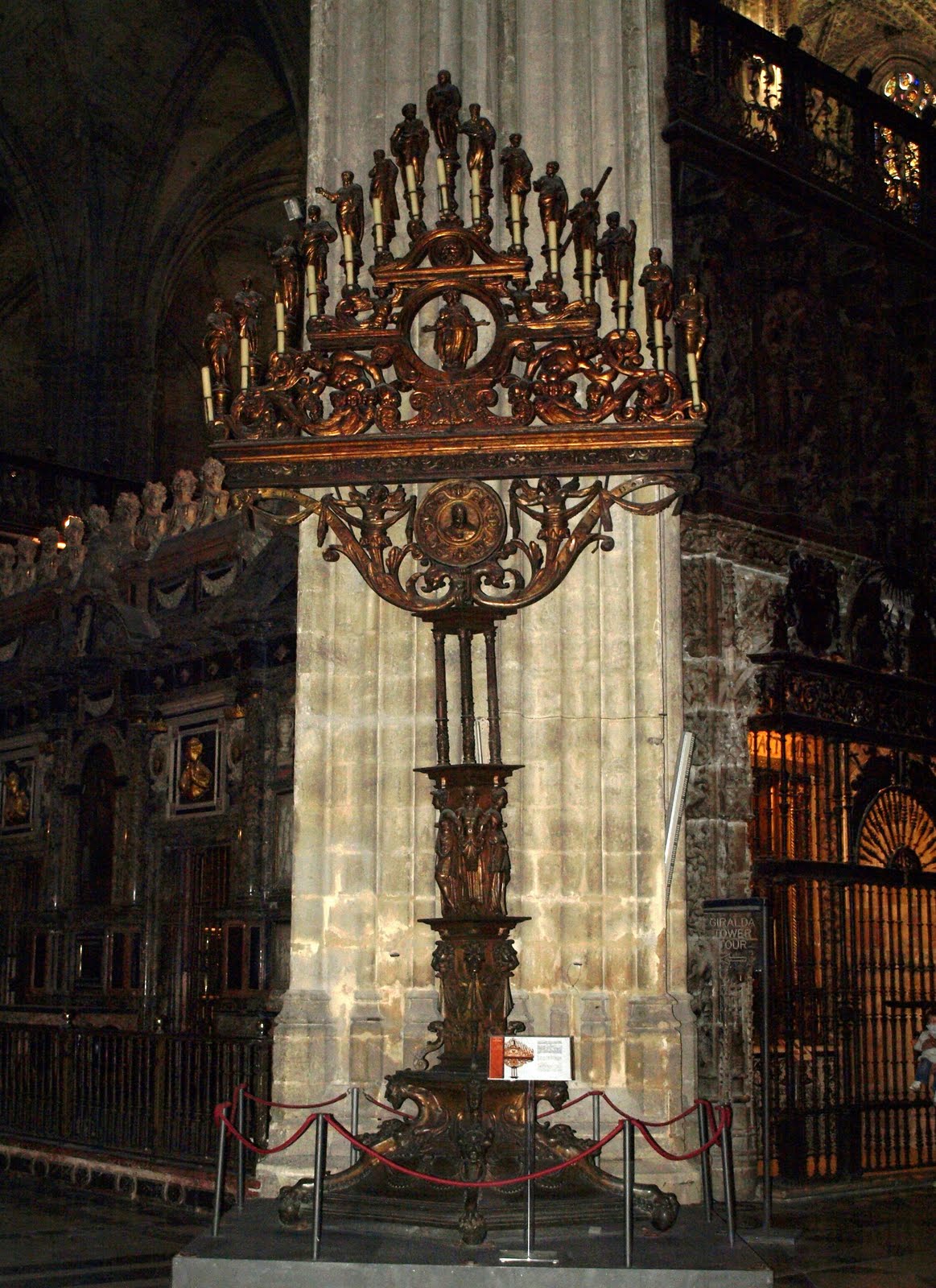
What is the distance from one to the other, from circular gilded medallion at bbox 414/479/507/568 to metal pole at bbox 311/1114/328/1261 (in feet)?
8.16

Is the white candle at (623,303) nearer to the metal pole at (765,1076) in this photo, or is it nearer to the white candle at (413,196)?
the white candle at (413,196)

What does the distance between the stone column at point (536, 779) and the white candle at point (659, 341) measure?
1076mm

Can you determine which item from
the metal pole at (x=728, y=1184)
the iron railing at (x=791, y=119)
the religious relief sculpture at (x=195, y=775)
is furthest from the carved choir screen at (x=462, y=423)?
the religious relief sculpture at (x=195, y=775)

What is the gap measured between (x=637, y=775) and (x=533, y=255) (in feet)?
9.04

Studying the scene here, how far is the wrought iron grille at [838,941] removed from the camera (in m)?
10.9

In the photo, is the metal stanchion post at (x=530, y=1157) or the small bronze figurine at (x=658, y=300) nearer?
the metal stanchion post at (x=530, y=1157)

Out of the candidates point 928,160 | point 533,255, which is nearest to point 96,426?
point 928,160

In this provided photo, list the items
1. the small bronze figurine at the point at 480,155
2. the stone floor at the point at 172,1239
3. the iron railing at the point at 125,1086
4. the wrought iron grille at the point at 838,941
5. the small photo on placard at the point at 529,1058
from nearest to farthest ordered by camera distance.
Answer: the small photo on placard at the point at 529,1058, the stone floor at the point at 172,1239, the small bronze figurine at the point at 480,155, the iron railing at the point at 125,1086, the wrought iron grille at the point at 838,941

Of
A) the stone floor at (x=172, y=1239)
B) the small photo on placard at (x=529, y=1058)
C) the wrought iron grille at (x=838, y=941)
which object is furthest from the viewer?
the wrought iron grille at (x=838, y=941)

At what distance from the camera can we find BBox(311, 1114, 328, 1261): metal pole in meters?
6.55

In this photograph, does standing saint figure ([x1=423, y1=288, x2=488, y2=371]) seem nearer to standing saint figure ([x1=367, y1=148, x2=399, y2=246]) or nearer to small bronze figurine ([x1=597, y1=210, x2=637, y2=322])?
standing saint figure ([x1=367, y1=148, x2=399, y2=246])

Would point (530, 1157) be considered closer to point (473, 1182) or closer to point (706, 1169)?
point (473, 1182)

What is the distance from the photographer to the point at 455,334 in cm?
779

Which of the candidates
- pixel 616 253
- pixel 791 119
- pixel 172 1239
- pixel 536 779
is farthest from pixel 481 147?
pixel 172 1239
